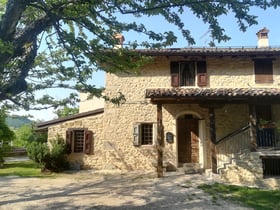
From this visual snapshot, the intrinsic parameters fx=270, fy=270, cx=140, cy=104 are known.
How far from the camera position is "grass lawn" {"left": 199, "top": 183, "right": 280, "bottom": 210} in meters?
7.43

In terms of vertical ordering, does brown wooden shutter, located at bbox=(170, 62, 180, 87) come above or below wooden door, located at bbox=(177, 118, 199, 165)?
above

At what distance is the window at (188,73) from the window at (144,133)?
2548 millimetres

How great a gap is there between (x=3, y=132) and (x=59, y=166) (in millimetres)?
6130

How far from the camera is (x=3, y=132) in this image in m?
17.3

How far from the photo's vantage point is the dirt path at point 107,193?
723 cm

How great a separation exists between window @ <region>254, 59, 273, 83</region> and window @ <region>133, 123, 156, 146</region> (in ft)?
19.8

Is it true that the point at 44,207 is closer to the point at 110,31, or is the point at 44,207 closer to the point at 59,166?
the point at 110,31

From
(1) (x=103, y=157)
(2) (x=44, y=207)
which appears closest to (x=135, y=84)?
(1) (x=103, y=157)

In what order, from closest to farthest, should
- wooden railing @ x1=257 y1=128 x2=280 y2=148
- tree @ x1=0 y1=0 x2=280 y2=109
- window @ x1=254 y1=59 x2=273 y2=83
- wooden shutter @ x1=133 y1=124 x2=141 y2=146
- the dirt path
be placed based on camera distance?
1. tree @ x1=0 y1=0 x2=280 y2=109
2. the dirt path
3. wooden railing @ x1=257 y1=128 x2=280 y2=148
4. wooden shutter @ x1=133 y1=124 x2=141 y2=146
5. window @ x1=254 y1=59 x2=273 y2=83

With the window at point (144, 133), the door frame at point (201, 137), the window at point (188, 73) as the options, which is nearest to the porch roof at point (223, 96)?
the door frame at point (201, 137)

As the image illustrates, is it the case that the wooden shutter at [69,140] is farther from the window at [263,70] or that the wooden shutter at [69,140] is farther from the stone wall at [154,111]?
the window at [263,70]

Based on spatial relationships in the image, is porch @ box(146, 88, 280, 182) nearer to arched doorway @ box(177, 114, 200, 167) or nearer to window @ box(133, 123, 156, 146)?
arched doorway @ box(177, 114, 200, 167)

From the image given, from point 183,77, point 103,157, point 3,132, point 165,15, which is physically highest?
point 183,77

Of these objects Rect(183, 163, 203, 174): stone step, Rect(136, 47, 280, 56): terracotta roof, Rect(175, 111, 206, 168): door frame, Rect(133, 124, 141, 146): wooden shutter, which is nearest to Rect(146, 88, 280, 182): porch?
Rect(183, 163, 203, 174): stone step
